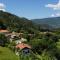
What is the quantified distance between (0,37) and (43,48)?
13.5m

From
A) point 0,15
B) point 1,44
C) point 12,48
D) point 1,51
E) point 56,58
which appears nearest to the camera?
point 56,58

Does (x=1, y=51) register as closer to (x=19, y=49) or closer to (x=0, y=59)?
(x=19, y=49)

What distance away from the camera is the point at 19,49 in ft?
155

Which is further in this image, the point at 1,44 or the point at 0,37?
the point at 0,37

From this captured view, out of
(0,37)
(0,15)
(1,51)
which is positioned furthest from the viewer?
(0,15)

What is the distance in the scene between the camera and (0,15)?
151m

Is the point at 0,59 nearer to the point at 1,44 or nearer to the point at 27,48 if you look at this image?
the point at 27,48

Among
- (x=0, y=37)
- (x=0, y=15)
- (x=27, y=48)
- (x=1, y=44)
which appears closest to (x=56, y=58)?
Answer: (x=27, y=48)

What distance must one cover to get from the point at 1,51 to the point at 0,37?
13.5 metres

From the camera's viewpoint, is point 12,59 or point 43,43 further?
point 43,43

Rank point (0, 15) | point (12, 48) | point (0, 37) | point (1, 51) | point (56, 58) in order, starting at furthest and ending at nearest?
point (0, 15) → point (0, 37) → point (12, 48) → point (1, 51) → point (56, 58)

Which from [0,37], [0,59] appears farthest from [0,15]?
[0,59]

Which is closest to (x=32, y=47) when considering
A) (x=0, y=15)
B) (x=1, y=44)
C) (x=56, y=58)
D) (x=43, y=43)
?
(x=43, y=43)

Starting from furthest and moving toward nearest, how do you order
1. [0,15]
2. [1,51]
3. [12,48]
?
[0,15] → [12,48] → [1,51]
